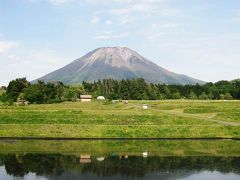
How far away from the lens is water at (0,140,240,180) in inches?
1309

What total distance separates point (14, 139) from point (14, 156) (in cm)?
1108

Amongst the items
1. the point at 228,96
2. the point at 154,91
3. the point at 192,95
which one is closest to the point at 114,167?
the point at 154,91

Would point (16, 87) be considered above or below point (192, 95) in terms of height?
above

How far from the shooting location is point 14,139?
52000 millimetres

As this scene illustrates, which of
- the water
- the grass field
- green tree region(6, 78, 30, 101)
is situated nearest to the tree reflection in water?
the water

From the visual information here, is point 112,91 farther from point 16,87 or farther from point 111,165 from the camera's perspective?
point 111,165

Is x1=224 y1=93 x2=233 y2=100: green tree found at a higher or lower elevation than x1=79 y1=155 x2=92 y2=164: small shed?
higher

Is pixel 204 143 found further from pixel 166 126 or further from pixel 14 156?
pixel 14 156

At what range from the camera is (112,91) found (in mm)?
167625

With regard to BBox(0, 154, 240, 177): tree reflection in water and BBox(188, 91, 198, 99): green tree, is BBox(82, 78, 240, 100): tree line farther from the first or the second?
→ BBox(0, 154, 240, 177): tree reflection in water

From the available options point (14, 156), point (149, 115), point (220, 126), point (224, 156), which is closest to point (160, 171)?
point (224, 156)

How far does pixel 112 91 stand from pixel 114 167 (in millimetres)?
132001

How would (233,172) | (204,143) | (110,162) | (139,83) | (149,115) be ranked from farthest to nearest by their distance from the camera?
(139,83), (149,115), (204,143), (110,162), (233,172)

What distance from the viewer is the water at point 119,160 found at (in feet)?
109
